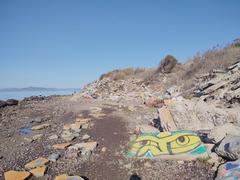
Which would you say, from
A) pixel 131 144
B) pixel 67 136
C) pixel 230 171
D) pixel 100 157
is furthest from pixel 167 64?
pixel 230 171

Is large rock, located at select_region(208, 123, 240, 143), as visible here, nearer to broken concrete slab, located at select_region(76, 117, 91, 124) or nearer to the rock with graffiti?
the rock with graffiti

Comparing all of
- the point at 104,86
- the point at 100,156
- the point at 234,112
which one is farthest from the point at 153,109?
the point at 104,86

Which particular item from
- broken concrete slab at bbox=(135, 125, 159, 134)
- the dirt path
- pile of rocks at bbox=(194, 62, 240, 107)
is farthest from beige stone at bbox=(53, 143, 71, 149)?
pile of rocks at bbox=(194, 62, 240, 107)

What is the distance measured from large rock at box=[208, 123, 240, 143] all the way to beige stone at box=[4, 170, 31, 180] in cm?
391

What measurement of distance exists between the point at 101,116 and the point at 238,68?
586cm

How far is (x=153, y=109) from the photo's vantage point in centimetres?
1076

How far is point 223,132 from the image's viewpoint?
5.32 metres

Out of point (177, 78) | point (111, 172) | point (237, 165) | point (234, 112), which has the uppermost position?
point (177, 78)

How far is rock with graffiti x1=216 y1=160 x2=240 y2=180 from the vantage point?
3568 mm

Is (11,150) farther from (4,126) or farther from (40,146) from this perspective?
(4,126)

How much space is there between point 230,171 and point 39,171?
135 inches

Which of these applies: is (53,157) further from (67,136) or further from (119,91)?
(119,91)

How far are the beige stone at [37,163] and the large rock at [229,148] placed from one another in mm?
3567

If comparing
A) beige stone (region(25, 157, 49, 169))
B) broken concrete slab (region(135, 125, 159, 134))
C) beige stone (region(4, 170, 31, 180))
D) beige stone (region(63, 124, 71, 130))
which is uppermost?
broken concrete slab (region(135, 125, 159, 134))
